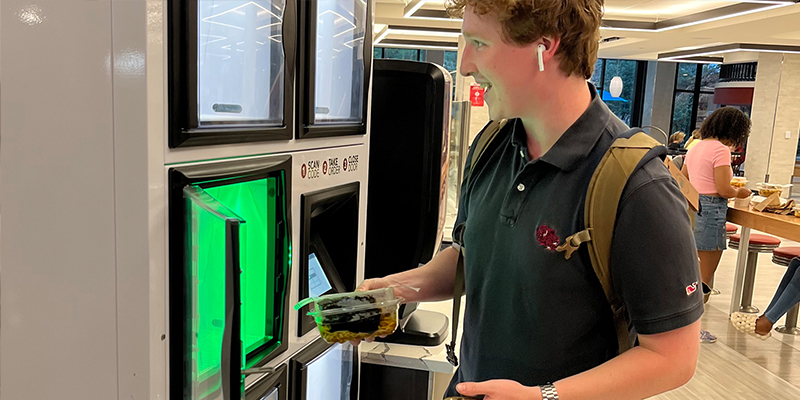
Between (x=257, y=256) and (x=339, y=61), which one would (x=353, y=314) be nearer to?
(x=257, y=256)

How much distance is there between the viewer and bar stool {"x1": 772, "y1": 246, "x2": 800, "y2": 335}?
5.49m

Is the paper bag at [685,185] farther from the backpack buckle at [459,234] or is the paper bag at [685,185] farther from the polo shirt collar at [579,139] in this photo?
the backpack buckle at [459,234]

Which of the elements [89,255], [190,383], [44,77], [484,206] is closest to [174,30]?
[44,77]

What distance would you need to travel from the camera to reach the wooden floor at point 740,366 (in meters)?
4.33

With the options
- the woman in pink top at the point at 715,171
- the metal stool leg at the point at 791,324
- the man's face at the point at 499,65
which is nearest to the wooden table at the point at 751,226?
the woman in pink top at the point at 715,171

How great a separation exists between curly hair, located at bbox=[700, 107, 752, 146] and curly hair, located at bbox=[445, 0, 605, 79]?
481 cm

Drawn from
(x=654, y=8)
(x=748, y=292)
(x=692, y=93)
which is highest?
(x=654, y=8)

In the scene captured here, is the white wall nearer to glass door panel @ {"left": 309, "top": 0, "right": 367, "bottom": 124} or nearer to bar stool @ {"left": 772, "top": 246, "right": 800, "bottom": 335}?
glass door panel @ {"left": 309, "top": 0, "right": 367, "bottom": 124}

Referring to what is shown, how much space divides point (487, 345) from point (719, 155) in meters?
4.84

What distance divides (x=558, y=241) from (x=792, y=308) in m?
5.44

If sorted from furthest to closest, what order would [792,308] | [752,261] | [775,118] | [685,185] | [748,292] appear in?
[775,118] < [748,292] < [752,261] < [792,308] < [685,185]

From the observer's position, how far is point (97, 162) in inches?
41.3

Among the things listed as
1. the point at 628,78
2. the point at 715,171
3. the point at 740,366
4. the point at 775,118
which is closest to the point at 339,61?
the point at 740,366

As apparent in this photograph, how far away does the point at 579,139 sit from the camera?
129 cm
